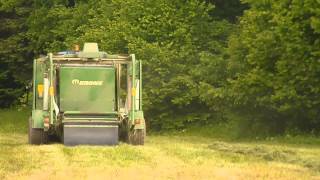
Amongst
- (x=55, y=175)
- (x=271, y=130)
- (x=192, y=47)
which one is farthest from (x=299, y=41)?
(x=55, y=175)

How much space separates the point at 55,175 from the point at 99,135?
5.94 m

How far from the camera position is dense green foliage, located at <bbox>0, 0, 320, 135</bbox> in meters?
22.5

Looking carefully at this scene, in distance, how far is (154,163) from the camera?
13875 millimetres

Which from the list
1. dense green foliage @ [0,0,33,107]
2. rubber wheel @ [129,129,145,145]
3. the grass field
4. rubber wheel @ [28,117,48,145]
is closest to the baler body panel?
rubber wheel @ [28,117,48,145]

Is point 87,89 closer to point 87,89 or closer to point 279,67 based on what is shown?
point 87,89

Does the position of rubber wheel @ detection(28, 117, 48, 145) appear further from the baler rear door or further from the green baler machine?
the baler rear door

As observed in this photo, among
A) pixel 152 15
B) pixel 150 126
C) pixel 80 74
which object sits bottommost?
pixel 150 126

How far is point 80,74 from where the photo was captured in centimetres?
1903

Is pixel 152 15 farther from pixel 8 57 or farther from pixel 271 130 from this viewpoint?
pixel 8 57

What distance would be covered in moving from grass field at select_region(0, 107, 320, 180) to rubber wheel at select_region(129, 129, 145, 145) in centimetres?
47

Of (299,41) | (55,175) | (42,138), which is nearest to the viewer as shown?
(55,175)

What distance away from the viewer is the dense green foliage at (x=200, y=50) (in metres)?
22.5

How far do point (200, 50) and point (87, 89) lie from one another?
1233 centimetres

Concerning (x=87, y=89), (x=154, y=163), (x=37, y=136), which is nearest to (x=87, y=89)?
(x=87, y=89)
